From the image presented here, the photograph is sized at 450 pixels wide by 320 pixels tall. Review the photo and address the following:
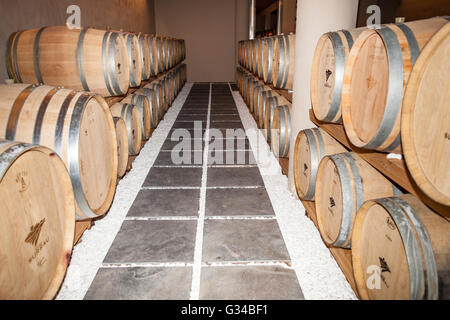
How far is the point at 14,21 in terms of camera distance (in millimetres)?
3090

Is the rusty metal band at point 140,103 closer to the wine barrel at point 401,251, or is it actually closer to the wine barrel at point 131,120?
the wine barrel at point 131,120

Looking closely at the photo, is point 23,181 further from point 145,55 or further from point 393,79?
point 145,55

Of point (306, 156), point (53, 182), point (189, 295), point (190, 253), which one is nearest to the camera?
point (53, 182)

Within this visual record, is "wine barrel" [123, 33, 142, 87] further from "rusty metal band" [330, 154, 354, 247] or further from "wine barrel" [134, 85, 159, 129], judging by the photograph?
"rusty metal band" [330, 154, 354, 247]

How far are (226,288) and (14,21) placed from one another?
3373mm

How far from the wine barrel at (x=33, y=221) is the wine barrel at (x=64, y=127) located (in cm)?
30

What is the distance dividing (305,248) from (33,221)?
2.07m

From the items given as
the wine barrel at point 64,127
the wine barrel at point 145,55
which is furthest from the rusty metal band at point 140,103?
the wine barrel at point 64,127

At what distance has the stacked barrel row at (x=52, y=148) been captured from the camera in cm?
129

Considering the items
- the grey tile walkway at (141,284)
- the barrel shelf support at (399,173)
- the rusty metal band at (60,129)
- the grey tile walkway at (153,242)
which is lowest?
the grey tile walkway at (141,284)

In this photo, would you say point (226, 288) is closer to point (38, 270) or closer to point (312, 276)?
point (312, 276)

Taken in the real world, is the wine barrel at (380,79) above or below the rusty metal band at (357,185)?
above

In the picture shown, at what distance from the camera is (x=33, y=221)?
1.39 metres
